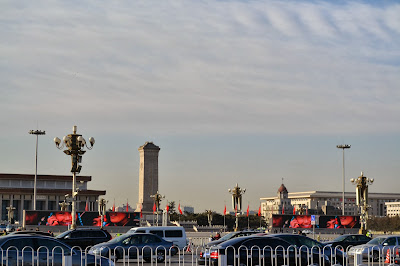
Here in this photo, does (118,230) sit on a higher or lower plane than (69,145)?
lower

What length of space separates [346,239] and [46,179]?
95.0 meters

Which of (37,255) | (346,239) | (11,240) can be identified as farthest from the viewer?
(346,239)

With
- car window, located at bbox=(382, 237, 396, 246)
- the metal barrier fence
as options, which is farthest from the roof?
the metal barrier fence

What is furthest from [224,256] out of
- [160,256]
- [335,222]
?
[335,222]

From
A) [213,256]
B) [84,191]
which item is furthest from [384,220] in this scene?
[213,256]

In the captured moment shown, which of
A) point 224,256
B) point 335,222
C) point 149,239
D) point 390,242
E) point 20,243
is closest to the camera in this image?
point 224,256

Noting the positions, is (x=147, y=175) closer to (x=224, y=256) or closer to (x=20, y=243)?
(x=20, y=243)

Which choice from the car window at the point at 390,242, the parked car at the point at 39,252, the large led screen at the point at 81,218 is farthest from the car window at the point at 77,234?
the large led screen at the point at 81,218

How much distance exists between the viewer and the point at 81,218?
7631cm

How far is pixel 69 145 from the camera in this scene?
124ft

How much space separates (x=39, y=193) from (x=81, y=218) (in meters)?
47.0

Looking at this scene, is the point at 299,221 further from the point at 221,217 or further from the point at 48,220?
the point at 221,217

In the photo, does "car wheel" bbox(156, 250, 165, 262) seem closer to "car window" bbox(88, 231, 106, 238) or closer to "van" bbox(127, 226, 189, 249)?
"car window" bbox(88, 231, 106, 238)

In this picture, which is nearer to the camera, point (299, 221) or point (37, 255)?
point (37, 255)
